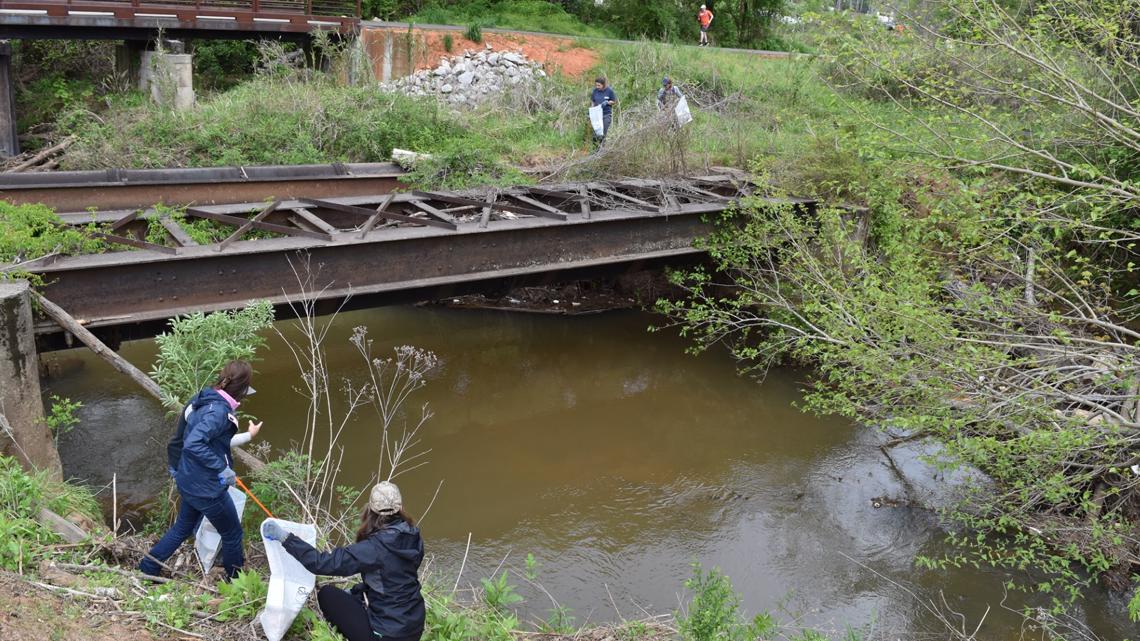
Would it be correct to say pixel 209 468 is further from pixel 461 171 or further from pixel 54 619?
pixel 461 171

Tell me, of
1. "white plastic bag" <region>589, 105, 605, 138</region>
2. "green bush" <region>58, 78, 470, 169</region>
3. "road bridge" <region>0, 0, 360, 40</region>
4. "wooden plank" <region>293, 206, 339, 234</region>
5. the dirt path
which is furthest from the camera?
"road bridge" <region>0, 0, 360, 40</region>

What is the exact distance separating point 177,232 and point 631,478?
5.45m

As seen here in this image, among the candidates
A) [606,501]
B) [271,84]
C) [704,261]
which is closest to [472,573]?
[606,501]

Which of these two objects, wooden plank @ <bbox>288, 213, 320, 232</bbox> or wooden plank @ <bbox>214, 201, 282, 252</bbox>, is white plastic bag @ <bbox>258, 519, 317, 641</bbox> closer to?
wooden plank @ <bbox>214, 201, 282, 252</bbox>

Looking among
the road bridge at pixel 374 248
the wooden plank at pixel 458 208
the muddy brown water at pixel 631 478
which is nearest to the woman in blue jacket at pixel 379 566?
the muddy brown water at pixel 631 478

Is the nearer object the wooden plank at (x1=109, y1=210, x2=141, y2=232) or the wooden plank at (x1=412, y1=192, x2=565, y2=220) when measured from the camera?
the wooden plank at (x1=109, y1=210, x2=141, y2=232)

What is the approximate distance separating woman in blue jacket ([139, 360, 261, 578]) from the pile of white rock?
13173mm

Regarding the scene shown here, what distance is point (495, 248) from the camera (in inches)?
387

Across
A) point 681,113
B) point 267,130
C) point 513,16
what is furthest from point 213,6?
point 681,113

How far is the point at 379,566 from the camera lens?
4172mm

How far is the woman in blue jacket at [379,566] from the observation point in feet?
13.6

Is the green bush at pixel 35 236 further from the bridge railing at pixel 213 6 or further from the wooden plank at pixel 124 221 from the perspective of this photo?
the bridge railing at pixel 213 6

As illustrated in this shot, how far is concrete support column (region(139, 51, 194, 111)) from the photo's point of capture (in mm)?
14844

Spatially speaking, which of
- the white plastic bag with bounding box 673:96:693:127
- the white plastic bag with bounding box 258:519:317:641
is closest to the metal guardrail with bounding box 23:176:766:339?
the white plastic bag with bounding box 673:96:693:127
